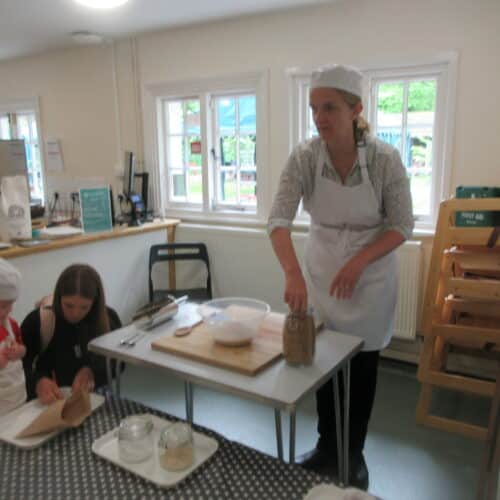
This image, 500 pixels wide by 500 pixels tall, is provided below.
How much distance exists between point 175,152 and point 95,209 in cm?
98

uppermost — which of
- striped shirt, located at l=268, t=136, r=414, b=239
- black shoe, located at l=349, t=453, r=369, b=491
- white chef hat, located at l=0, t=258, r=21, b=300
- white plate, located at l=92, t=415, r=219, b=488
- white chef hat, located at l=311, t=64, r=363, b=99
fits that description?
white chef hat, located at l=311, t=64, r=363, b=99

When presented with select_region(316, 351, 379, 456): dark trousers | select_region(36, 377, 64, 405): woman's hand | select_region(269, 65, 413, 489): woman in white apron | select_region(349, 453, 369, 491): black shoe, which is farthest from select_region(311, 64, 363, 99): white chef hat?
select_region(349, 453, 369, 491): black shoe

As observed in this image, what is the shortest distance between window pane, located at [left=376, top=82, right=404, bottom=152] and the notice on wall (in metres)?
2.78

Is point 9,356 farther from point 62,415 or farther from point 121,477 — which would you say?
point 121,477

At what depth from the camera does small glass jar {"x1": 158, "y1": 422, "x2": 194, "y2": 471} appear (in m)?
0.92

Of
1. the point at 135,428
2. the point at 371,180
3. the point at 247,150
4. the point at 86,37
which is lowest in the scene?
the point at 135,428

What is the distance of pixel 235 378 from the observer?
1.11 m

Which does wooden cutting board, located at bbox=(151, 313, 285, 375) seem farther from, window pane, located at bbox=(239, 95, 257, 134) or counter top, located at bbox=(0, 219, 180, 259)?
window pane, located at bbox=(239, 95, 257, 134)

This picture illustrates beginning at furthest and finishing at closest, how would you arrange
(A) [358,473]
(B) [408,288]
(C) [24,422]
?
Answer: (B) [408,288], (A) [358,473], (C) [24,422]

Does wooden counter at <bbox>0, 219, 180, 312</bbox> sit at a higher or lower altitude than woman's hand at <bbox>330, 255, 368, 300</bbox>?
lower

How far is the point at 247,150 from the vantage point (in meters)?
3.34

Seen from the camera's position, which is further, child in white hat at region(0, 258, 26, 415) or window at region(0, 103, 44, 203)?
window at region(0, 103, 44, 203)

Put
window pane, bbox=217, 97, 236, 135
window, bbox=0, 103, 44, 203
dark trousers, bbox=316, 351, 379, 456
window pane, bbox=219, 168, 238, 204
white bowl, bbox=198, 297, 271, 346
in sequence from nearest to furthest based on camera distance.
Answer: white bowl, bbox=198, 297, 271, 346
dark trousers, bbox=316, 351, 379, 456
window pane, bbox=217, 97, 236, 135
window pane, bbox=219, 168, 238, 204
window, bbox=0, 103, 44, 203

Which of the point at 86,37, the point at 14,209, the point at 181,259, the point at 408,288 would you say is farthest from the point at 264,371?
the point at 86,37
